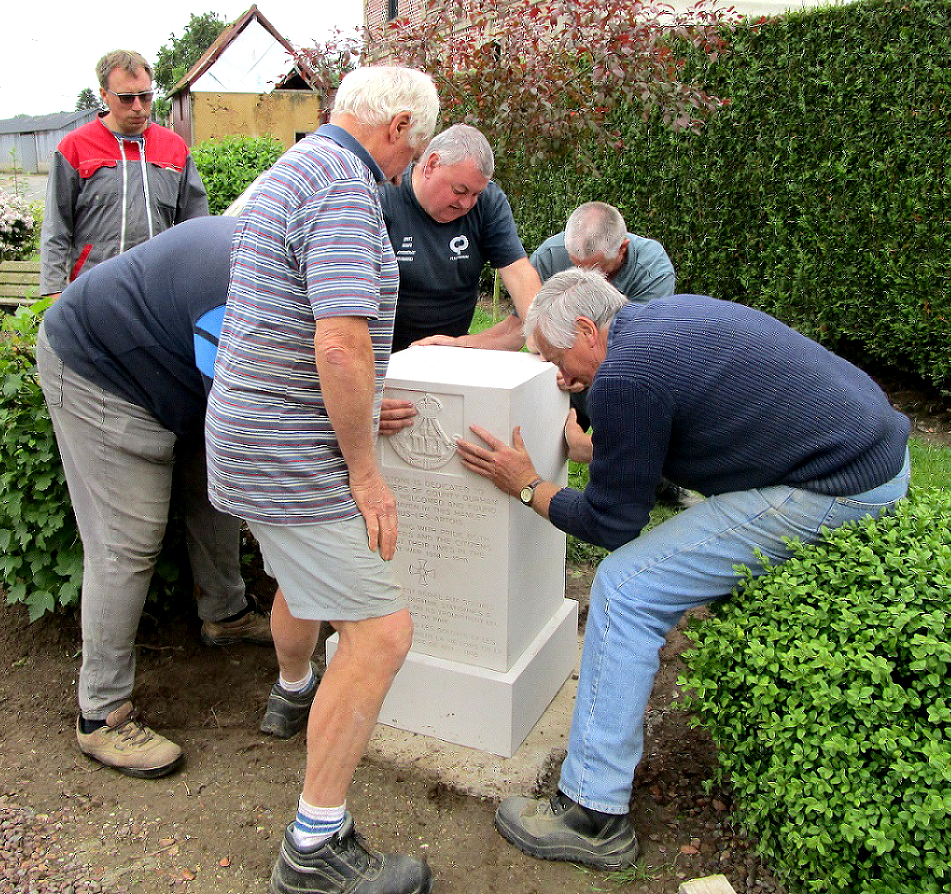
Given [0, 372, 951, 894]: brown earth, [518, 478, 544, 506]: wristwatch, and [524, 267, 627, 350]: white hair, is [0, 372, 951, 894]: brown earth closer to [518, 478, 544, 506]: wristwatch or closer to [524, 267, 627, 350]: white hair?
[518, 478, 544, 506]: wristwatch

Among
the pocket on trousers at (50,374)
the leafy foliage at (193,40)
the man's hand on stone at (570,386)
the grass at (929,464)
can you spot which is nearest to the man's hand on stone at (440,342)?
the man's hand on stone at (570,386)

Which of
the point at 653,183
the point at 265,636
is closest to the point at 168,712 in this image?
the point at 265,636

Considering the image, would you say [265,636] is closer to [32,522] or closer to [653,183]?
[32,522]

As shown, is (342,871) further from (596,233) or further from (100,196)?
(100,196)

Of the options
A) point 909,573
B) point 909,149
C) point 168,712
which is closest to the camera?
point 909,573

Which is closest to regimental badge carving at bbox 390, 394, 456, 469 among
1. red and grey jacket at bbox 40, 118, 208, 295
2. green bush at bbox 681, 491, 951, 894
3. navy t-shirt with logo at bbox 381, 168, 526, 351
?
navy t-shirt with logo at bbox 381, 168, 526, 351

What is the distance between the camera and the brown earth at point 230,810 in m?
2.30

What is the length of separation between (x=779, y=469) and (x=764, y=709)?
2.04ft

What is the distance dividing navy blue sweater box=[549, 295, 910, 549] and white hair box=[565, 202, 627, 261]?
1468 millimetres

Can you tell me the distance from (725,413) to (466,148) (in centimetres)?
147

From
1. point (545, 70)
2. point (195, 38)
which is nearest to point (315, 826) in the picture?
point (545, 70)

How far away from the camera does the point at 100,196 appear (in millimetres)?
4035

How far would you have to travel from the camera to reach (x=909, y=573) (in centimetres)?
201

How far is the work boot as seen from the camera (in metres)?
2.70
